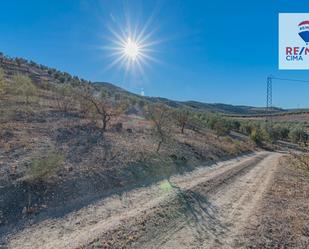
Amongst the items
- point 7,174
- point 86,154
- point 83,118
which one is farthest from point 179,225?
point 83,118

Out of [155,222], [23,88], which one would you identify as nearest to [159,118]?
[155,222]

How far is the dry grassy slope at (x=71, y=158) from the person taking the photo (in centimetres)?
945

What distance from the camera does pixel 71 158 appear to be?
13539 mm

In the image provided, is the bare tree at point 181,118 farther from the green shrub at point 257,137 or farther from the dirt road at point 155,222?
the dirt road at point 155,222

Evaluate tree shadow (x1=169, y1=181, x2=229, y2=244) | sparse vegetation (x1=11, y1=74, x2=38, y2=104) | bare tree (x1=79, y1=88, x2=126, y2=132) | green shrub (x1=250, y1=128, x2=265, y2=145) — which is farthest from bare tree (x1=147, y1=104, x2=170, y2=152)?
green shrub (x1=250, y1=128, x2=265, y2=145)

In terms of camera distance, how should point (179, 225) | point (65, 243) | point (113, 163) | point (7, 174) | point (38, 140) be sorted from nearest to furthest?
point (65, 243) → point (179, 225) → point (7, 174) → point (113, 163) → point (38, 140)

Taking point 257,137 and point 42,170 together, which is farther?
A: point 257,137

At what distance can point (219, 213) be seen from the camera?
374 inches

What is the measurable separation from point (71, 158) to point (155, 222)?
6729mm

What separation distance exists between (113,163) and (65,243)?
24.8ft

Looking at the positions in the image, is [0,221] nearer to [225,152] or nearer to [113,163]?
[113,163]

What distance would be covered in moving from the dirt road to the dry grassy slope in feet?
3.36

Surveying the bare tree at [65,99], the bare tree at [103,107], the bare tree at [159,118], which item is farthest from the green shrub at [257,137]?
the bare tree at [65,99]

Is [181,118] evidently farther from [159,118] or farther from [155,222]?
[155,222]
